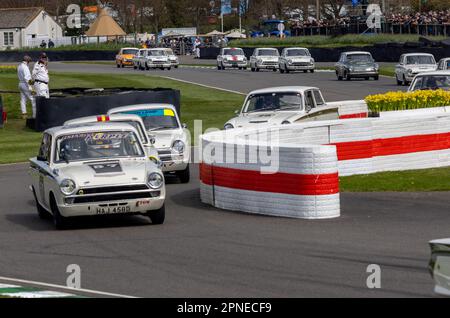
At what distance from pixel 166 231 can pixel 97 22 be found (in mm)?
99875

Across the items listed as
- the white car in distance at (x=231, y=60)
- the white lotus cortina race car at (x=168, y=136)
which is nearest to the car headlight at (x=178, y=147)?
the white lotus cortina race car at (x=168, y=136)

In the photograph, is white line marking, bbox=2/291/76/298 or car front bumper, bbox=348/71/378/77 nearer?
white line marking, bbox=2/291/76/298

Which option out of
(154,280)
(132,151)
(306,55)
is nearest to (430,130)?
(132,151)

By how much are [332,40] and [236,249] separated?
67013mm

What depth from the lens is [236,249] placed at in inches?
478

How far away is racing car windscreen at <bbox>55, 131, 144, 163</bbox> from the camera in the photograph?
49.1 ft

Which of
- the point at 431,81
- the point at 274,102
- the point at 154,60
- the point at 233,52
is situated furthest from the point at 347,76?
the point at 274,102

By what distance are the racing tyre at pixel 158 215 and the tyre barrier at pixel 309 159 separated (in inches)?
61.3

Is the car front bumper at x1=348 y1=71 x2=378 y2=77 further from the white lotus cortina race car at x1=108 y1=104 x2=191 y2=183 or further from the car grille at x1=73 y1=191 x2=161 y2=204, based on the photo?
the car grille at x1=73 y1=191 x2=161 y2=204

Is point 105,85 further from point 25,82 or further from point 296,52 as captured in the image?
point 25,82

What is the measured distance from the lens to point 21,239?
13.5m

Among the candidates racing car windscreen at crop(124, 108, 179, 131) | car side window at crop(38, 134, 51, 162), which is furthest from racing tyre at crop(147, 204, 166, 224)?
racing car windscreen at crop(124, 108, 179, 131)

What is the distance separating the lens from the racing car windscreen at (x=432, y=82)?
27.6 metres

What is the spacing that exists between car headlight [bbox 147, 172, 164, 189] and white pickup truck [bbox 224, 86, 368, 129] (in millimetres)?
7449
